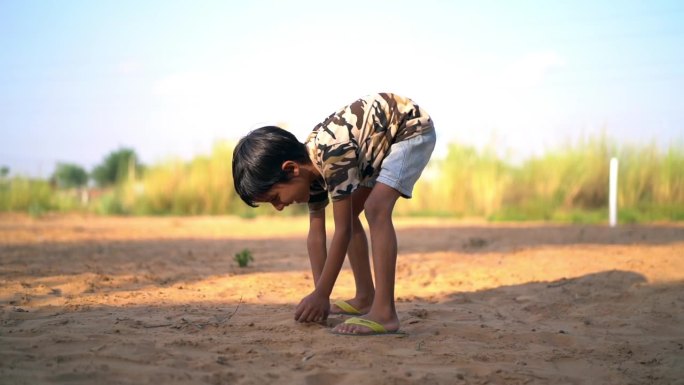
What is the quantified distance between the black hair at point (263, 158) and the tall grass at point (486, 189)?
336 inches

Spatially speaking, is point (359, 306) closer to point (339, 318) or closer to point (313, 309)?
point (339, 318)

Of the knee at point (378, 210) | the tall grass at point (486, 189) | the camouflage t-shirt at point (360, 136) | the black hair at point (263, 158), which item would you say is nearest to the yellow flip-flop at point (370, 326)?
the knee at point (378, 210)

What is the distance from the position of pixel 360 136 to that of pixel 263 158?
0.46m

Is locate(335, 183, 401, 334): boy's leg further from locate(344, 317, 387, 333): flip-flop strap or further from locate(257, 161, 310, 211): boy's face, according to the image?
locate(257, 161, 310, 211): boy's face

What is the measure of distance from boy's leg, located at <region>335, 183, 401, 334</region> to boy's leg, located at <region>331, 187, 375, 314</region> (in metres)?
0.39

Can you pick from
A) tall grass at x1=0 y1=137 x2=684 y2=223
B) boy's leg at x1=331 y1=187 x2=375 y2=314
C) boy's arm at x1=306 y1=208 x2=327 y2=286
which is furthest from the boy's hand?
tall grass at x1=0 y1=137 x2=684 y2=223

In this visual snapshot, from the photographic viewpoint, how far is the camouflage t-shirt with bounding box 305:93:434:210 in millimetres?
3004

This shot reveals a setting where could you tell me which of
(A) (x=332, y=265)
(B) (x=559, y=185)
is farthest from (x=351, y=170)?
(B) (x=559, y=185)

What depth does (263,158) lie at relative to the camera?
3.08 metres

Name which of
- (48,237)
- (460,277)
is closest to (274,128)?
(460,277)

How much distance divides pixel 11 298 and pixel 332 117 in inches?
84.8

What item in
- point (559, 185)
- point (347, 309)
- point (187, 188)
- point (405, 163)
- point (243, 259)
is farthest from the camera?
point (187, 188)

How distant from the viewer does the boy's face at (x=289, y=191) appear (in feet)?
10.4

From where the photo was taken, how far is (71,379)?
86.6 inches
